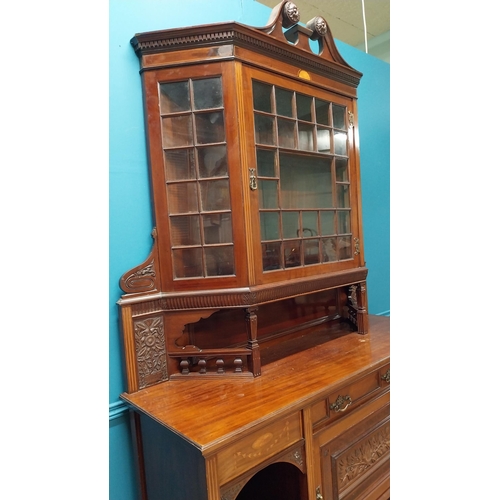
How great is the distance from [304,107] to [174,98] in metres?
0.53

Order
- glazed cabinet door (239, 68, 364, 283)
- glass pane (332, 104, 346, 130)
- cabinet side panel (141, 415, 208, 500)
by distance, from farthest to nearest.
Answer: glass pane (332, 104, 346, 130), glazed cabinet door (239, 68, 364, 283), cabinet side panel (141, 415, 208, 500)

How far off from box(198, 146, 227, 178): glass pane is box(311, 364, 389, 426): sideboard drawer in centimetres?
85

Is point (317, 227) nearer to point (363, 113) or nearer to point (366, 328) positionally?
point (366, 328)

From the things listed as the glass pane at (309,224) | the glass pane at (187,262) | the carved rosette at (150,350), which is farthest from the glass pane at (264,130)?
the carved rosette at (150,350)

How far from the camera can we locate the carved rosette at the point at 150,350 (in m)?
1.20

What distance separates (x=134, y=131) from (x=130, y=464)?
1.20 m

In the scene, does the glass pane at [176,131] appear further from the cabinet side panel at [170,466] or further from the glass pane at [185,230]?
the cabinet side panel at [170,466]

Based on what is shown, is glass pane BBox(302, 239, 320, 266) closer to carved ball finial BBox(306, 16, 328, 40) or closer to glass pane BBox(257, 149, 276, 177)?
glass pane BBox(257, 149, 276, 177)

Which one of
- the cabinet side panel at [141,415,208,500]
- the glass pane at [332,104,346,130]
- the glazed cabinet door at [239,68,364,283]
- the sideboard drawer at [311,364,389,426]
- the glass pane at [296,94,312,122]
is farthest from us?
the glass pane at [332,104,346,130]

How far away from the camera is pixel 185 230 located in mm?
1245

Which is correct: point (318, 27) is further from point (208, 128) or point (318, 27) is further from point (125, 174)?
point (125, 174)

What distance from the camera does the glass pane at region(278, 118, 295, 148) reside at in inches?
53.0

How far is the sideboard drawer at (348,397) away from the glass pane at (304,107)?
1.05m

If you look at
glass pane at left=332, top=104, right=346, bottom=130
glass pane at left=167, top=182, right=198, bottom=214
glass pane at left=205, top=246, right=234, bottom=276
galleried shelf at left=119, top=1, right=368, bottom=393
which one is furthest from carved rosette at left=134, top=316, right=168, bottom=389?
glass pane at left=332, top=104, right=346, bottom=130
